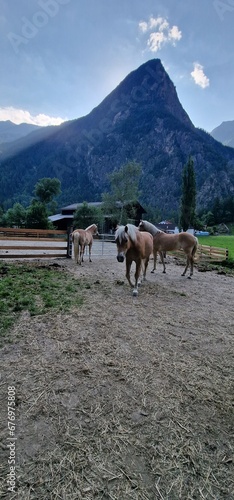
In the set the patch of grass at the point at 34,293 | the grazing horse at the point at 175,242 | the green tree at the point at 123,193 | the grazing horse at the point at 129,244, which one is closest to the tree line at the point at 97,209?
the green tree at the point at 123,193

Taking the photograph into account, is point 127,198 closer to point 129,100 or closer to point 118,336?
point 118,336

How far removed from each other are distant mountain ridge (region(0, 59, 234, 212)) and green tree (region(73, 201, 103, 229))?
2466 inches

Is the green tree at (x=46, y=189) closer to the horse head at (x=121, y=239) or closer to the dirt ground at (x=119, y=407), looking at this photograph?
the horse head at (x=121, y=239)

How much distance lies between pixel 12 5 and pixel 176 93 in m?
175

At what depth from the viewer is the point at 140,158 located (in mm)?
111875

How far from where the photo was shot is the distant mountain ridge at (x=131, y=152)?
9856cm

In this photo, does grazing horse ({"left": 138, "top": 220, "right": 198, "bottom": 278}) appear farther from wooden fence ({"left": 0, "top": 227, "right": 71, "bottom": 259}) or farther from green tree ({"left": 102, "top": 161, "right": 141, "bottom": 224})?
green tree ({"left": 102, "top": 161, "right": 141, "bottom": 224})

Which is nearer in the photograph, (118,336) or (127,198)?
(118,336)

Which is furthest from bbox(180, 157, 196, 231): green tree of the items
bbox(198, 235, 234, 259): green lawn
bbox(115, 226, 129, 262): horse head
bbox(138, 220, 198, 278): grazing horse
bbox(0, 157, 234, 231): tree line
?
bbox(115, 226, 129, 262): horse head

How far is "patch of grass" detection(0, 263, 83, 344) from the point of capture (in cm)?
354

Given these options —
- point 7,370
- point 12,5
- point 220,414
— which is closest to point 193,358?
point 220,414

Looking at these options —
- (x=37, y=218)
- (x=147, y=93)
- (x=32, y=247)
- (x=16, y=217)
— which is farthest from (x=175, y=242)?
(x=147, y=93)

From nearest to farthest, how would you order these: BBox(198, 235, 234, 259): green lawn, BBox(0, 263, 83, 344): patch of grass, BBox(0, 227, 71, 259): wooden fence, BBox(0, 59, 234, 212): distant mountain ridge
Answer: BBox(0, 263, 83, 344): patch of grass, BBox(0, 227, 71, 259): wooden fence, BBox(198, 235, 234, 259): green lawn, BBox(0, 59, 234, 212): distant mountain ridge

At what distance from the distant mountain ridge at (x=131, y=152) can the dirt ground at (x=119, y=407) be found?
307 ft
